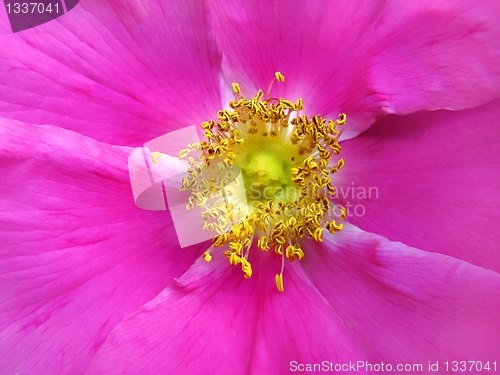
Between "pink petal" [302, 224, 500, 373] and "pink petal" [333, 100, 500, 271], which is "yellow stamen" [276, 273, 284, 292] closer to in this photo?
"pink petal" [302, 224, 500, 373]

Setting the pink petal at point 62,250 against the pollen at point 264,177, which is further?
the pollen at point 264,177

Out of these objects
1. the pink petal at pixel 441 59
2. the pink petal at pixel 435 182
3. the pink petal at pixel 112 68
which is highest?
the pink petal at pixel 112 68

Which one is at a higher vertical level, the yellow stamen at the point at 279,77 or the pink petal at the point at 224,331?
the yellow stamen at the point at 279,77

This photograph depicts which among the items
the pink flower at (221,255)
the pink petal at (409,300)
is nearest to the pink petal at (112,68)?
the pink flower at (221,255)

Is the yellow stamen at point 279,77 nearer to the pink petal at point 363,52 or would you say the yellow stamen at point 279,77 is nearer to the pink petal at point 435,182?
the pink petal at point 363,52

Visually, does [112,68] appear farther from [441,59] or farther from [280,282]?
[441,59]

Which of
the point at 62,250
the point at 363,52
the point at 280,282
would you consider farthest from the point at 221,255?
the point at 363,52

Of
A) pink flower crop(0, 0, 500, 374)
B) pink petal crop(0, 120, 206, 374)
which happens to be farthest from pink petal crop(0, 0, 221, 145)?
pink petal crop(0, 120, 206, 374)
